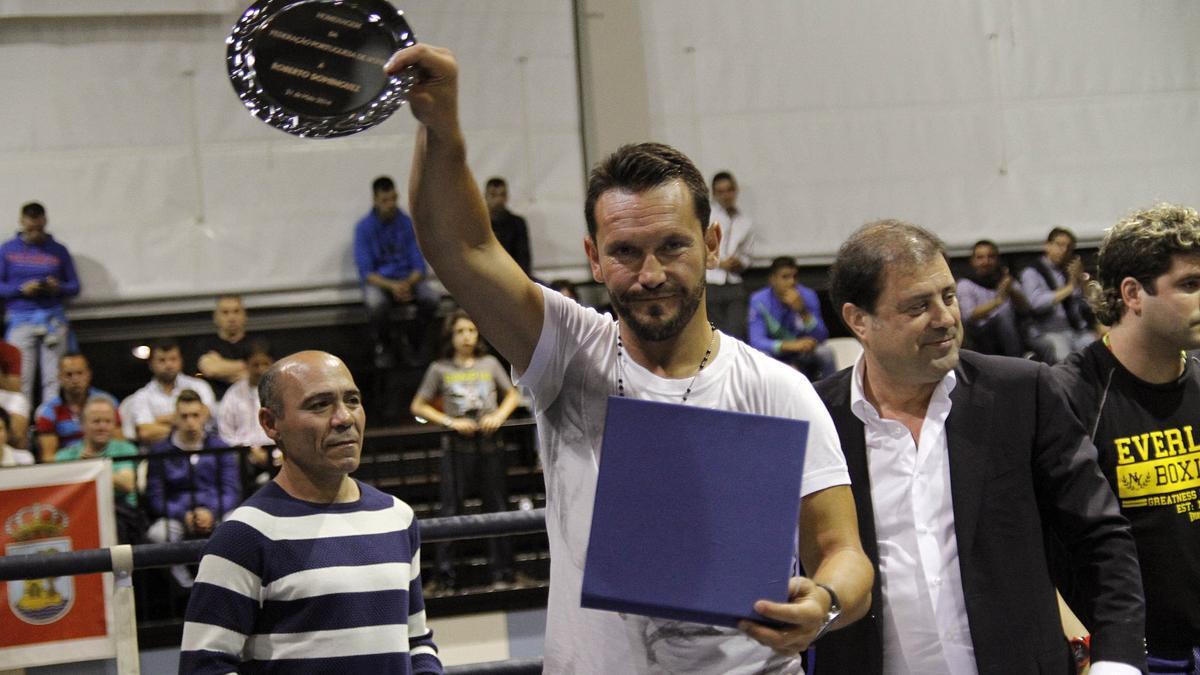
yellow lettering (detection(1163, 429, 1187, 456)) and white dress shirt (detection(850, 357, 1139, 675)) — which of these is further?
yellow lettering (detection(1163, 429, 1187, 456))

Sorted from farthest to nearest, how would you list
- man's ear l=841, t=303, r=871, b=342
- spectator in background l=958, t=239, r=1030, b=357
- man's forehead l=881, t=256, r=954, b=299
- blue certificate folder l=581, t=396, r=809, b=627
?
spectator in background l=958, t=239, r=1030, b=357 < man's ear l=841, t=303, r=871, b=342 < man's forehead l=881, t=256, r=954, b=299 < blue certificate folder l=581, t=396, r=809, b=627

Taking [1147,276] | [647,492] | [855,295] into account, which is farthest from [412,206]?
[1147,276]

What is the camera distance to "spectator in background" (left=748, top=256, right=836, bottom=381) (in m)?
10.2

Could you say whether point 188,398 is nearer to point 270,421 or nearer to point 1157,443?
point 270,421

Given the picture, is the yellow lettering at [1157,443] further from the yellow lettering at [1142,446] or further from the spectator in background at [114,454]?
Answer: the spectator in background at [114,454]

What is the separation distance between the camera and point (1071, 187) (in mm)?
13773

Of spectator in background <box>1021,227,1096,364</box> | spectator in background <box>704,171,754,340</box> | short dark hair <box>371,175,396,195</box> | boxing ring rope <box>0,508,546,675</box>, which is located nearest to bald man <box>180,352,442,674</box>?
boxing ring rope <box>0,508,546,675</box>

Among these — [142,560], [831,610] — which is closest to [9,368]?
[142,560]

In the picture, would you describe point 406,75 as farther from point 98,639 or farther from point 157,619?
point 157,619

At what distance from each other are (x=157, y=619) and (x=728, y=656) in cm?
615

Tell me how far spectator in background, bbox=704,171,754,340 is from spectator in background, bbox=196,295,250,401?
12.5 feet

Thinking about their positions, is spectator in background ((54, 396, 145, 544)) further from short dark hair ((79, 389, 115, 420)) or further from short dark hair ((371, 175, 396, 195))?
short dark hair ((371, 175, 396, 195))

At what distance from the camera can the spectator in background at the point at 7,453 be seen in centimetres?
700

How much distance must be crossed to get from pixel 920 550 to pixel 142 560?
229cm
